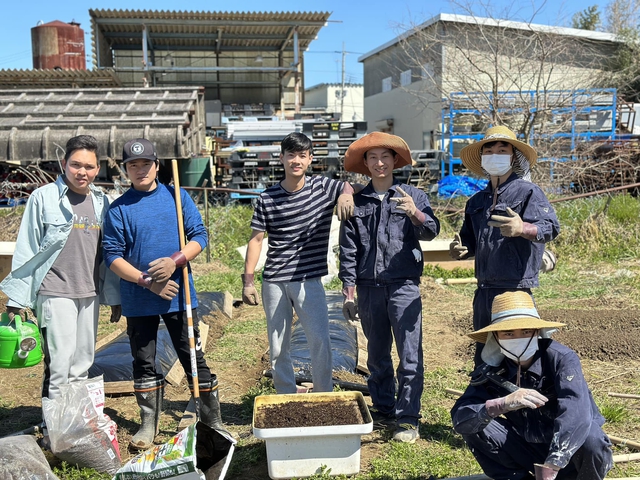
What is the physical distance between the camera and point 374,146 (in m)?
3.79

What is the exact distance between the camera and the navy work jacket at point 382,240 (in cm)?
373

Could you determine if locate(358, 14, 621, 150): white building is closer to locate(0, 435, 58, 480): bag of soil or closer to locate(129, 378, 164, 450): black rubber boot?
locate(129, 378, 164, 450): black rubber boot

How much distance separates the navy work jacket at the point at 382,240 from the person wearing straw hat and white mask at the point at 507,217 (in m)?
0.37

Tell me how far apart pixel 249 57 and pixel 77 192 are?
23949 mm

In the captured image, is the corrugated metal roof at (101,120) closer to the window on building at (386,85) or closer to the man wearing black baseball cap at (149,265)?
the man wearing black baseball cap at (149,265)

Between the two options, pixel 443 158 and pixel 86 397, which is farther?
pixel 443 158

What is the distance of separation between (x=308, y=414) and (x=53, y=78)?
16596 millimetres

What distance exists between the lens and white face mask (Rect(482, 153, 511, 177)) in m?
3.39

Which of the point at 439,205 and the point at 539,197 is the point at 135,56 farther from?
the point at 539,197

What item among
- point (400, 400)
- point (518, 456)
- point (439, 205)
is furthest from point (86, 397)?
point (439, 205)

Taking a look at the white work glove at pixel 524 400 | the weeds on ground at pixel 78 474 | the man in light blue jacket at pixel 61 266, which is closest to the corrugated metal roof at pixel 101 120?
the man in light blue jacket at pixel 61 266

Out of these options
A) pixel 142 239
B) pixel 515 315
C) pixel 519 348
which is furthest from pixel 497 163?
pixel 142 239

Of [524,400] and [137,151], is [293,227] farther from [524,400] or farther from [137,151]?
[524,400]

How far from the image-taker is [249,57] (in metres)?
26.4
